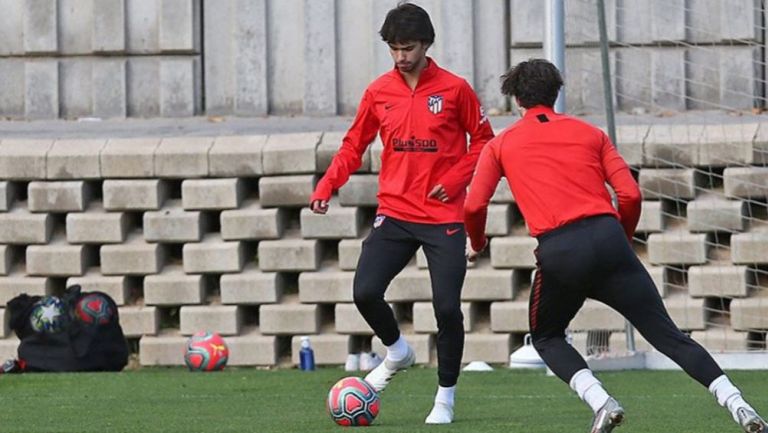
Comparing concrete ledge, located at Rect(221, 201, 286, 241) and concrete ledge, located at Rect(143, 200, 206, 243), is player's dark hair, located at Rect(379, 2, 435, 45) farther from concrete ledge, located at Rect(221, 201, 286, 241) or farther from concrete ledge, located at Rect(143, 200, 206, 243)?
concrete ledge, located at Rect(143, 200, 206, 243)

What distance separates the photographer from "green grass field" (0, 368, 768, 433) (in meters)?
8.20

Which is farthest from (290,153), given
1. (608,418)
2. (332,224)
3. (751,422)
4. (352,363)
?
(751,422)

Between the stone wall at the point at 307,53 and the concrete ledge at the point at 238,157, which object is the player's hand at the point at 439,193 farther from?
the concrete ledge at the point at 238,157

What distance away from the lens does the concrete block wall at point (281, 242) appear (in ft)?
43.0

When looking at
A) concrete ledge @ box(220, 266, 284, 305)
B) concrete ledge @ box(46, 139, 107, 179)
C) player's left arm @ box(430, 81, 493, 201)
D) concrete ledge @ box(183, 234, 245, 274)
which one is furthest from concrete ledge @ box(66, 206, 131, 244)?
player's left arm @ box(430, 81, 493, 201)

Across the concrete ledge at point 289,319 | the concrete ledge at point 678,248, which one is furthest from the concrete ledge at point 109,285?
the concrete ledge at point 678,248

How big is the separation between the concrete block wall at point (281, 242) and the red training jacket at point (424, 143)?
4978 mm

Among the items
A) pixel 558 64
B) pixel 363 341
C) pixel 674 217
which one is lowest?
pixel 363 341

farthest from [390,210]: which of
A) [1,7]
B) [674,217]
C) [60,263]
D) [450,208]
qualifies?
[1,7]

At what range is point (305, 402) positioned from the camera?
9930 millimetres

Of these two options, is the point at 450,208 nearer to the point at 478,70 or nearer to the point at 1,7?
the point at 478,70

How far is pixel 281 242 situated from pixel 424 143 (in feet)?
18.9

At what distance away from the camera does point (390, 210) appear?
328 inches

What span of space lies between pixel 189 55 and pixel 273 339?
252 cm
